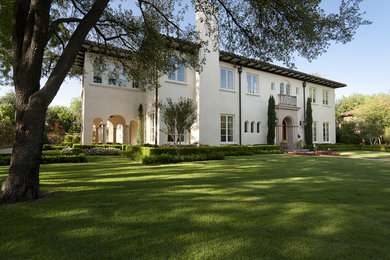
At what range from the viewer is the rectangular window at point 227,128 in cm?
1915

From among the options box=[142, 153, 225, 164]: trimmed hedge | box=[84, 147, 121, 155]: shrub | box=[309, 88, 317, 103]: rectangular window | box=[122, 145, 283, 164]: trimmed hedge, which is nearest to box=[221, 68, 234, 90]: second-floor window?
box=[122, 145, 283, 164]: trimmed hedge

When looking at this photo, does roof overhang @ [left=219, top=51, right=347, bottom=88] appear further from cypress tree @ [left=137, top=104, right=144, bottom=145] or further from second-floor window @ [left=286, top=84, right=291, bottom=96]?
cypress tree @ [left=137, top=104, right=144, bottom=145]

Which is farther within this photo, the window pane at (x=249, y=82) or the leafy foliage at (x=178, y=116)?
the window pane at (x=249, y=82)

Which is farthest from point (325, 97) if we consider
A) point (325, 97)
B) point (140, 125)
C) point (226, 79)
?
point (140, 125)

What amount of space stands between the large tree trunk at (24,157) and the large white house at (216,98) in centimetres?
934

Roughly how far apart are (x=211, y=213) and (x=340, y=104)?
70.4 m

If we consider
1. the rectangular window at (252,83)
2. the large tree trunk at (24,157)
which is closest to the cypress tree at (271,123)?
the rectangular window at (252,83)

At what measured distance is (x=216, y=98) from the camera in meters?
17.5

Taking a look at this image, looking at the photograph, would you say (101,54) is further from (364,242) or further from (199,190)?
(364,242)

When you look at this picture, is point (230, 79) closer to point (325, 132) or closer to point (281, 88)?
point (281, 88)

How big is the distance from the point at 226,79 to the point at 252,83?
3197mm

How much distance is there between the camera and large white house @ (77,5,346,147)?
1692 centimetres

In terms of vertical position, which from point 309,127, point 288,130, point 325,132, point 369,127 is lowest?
point 325,132

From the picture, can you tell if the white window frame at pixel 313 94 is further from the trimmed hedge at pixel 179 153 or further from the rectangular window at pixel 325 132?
the trimmed hedge at pixel 179 153
